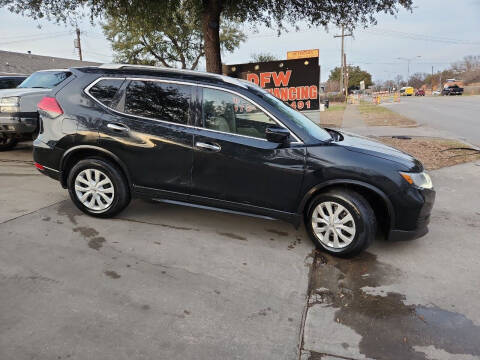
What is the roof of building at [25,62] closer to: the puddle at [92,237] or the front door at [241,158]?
the puddle at [92,237]

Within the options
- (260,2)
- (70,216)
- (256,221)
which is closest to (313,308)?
(256,221)

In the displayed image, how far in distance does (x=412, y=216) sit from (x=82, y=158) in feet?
12.2

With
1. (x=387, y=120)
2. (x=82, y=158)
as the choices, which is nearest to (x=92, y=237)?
(x=82, y=158)

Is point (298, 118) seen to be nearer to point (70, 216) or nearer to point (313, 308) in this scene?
point (313, 308)

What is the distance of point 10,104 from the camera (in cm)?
723

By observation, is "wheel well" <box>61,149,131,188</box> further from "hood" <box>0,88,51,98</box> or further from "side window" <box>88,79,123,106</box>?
"hood" <box>0,88,51,98</box>

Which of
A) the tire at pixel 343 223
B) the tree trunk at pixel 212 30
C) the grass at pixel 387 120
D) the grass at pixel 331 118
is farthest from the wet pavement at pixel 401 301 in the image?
the grass at pixel 387 120

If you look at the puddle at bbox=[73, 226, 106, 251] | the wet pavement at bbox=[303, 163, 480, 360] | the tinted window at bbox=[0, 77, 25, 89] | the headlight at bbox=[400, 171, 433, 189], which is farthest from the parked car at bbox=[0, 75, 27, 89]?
the headlight at bbox=[400, 171, 433, 189]

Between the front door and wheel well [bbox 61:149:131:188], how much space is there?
3.13 ft

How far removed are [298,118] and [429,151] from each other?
681 centimetres

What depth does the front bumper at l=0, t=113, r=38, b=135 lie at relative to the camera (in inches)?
285

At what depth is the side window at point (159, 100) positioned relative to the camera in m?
4.19

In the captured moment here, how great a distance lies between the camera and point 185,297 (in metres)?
3.05

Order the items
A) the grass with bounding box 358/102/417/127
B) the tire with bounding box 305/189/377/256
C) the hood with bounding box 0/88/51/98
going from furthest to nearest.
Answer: the grass with bounding box 358/102/417/127, the hood with bounding box 0/88/51/98, the tire with bounding box 305/189/377/256
